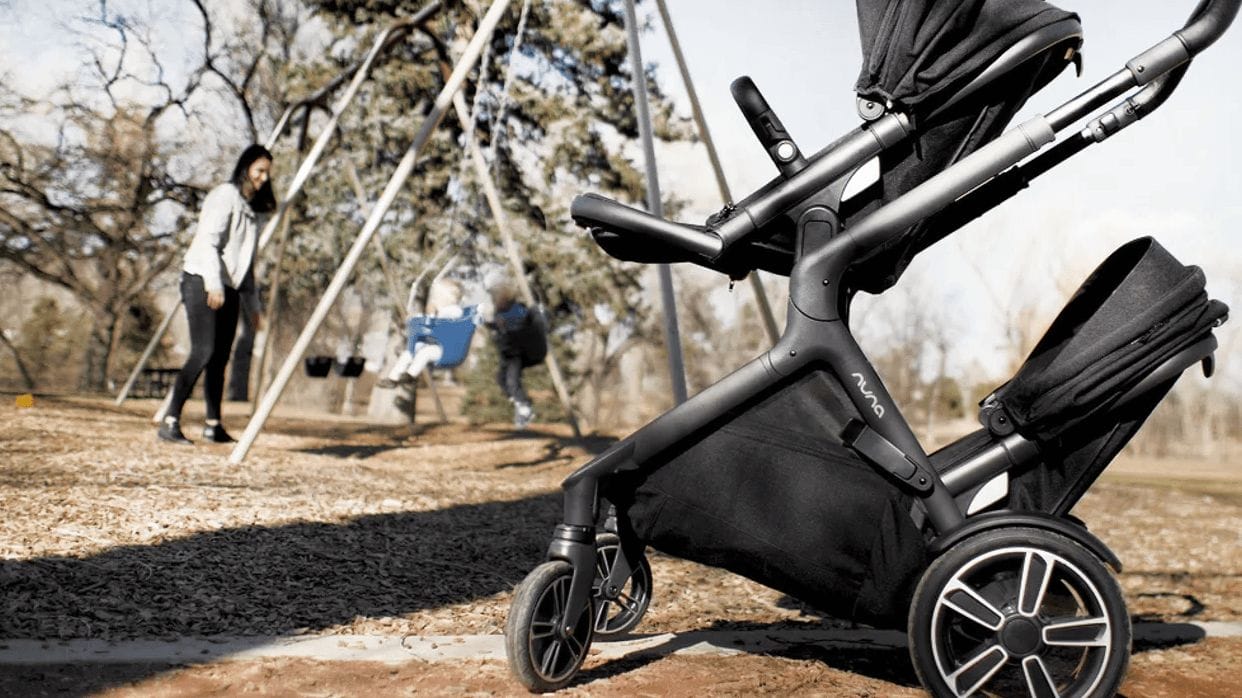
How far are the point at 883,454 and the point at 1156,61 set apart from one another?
45.0 inches

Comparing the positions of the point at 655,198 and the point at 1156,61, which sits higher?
the point at 655,198

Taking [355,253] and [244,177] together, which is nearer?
[355,253]

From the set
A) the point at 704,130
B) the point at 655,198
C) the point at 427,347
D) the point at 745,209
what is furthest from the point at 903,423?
the point at 427,347

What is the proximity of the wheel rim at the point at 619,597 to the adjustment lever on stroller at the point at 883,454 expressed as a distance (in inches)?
25.5

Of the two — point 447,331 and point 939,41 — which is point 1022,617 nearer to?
point 939,41

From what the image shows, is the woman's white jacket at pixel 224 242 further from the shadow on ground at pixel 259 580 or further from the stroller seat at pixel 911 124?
the stroller seat at pixel 911 124

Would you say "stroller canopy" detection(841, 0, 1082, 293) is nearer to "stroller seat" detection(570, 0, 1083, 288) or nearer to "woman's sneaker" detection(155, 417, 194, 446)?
"stroller seat" detection(570, 0, 1083, 288)

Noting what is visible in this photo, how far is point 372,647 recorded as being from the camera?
111 inches

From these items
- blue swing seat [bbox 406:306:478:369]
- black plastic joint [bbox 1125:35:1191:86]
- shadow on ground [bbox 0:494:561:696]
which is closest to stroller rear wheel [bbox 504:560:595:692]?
shadow on ground [bbox 0:494:561:696]

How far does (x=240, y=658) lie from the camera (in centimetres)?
264

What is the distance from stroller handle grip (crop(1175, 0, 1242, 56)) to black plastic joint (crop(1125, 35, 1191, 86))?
0.07 feet

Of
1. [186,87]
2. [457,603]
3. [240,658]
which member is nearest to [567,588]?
[240,658]

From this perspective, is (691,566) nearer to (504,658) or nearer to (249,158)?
(504,658)

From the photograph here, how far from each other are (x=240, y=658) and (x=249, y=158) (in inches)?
180
